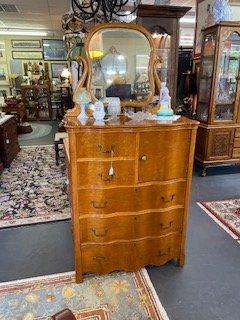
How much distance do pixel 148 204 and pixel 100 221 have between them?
0.36 metres

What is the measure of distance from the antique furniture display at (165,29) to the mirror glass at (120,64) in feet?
3.06

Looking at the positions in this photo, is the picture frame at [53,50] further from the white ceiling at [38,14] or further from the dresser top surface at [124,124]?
the dresser top surface at [124,124]

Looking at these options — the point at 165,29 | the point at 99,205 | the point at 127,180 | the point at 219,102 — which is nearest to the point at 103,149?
the point at 127,180

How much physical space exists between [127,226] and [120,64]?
1262mm

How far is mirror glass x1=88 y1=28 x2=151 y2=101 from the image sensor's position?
6.47ft

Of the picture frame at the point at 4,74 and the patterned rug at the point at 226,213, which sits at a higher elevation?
the picture frame at the point at 4,74

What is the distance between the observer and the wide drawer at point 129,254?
74.2 inches

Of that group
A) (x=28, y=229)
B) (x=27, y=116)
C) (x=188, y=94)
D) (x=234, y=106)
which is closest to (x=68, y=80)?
(x=27, y=116)

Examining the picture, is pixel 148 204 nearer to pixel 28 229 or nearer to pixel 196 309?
pixel 196 309

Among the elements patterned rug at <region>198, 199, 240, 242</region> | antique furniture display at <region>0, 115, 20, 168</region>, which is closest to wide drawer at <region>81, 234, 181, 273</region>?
patterned rug at <region>198, 199, 240, 242</region>

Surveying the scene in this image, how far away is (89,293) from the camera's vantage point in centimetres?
182

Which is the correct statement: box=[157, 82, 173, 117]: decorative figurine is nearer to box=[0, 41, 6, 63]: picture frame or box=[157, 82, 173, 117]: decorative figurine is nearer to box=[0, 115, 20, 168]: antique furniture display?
box=[0, 115, 20, 168]: antique furniture display

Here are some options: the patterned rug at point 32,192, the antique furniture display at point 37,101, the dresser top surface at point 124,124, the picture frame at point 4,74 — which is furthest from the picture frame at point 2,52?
the dresser top surface at point 124,124

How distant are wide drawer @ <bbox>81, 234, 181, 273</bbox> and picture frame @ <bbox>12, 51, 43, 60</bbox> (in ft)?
29.2
